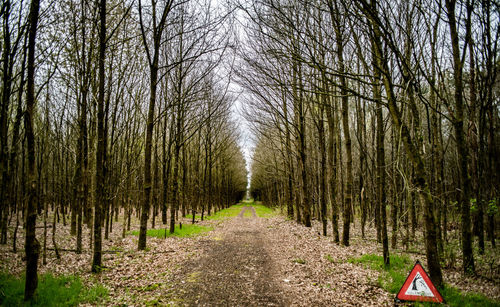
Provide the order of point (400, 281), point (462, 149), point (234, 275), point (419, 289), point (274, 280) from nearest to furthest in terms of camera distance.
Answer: point (419, 289) < point (400, 281) < point (274, 280) < point (462, 149) < point (234, 275)

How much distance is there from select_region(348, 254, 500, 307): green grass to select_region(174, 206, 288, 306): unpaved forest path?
2.38 metres

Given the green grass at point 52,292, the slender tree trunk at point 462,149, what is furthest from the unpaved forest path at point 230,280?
the slender tree trunk at point 462,149

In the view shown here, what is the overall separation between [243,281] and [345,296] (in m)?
2.24

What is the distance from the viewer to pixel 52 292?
484 centimetres

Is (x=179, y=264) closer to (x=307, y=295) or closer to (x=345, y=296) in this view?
(x=307, y=295)

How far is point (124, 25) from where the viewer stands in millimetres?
9773

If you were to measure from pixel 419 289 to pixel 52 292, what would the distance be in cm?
673

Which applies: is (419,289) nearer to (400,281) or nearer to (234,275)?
(400,281)

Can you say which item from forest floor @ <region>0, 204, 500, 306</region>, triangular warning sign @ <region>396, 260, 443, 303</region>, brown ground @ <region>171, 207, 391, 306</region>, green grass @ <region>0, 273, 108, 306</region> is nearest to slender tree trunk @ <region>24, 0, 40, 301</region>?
green grass @ <region>0, 273, 108, 306</region>

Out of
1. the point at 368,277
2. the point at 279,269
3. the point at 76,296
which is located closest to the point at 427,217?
the point at 368,277

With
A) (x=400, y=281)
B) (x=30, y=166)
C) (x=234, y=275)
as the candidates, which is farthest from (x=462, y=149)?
(x=30, y=166)

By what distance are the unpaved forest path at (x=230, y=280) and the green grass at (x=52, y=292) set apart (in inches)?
66.5

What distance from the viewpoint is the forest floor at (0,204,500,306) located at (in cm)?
487

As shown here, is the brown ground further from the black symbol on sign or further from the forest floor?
the black symbol on sign
